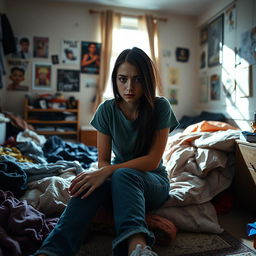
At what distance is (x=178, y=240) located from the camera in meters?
1.12

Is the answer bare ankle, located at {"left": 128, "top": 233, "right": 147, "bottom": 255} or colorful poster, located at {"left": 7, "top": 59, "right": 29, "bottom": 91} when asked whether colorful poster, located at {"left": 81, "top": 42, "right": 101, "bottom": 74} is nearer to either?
colorful poster, located at {"left": 7, "top": 59, "right": 29, "bottom": 91}

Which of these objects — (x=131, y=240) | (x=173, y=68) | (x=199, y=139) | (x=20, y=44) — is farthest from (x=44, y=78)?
(x=131, y=240)

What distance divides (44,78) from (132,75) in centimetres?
287

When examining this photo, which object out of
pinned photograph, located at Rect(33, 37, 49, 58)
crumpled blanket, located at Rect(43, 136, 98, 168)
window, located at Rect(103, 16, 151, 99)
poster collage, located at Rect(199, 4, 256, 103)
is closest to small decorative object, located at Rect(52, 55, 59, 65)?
pinned photograph, located at Rect(33, 37, 49, 58)

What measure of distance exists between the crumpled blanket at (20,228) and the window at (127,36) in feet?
9.11

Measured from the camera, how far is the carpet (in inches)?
40.2

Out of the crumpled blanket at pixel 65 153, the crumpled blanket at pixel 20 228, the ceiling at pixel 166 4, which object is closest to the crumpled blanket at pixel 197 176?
the crumpled blanket at pixel 20 228

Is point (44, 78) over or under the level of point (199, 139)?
over

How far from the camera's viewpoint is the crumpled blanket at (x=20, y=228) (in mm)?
901

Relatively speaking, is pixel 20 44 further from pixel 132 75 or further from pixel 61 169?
pixel 132 75

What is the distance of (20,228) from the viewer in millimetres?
975

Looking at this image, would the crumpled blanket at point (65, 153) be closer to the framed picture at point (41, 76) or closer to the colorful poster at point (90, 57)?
the framed picture at point (41, 76)

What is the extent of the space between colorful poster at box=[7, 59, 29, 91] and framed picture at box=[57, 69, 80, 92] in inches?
19.1

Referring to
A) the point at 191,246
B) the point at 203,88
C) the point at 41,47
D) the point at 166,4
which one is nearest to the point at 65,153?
the point at 191,246
